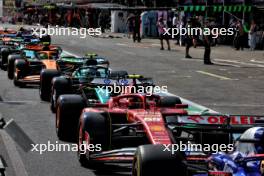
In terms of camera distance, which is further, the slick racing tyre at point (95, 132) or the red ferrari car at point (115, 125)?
the slick racing tyre at point (95, 132)

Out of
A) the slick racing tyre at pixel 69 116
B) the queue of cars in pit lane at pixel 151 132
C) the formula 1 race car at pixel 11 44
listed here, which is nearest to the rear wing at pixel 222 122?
the queue of cars in pit lane at pixel 151 132

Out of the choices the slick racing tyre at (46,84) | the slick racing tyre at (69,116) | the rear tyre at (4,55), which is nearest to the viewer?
the slick racing tyre at (69,116)

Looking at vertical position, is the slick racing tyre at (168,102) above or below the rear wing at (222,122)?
below

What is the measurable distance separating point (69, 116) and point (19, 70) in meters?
8.03

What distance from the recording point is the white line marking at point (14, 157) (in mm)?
8320

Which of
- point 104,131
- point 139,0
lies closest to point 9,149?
point 104,131

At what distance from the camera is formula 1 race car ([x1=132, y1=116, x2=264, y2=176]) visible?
20.8 ft

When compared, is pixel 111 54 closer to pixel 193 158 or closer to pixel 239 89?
pixel 239 89

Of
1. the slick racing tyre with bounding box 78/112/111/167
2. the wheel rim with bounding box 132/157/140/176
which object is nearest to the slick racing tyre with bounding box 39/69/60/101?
the slick racing tyre with bounding box 78/112/111/167

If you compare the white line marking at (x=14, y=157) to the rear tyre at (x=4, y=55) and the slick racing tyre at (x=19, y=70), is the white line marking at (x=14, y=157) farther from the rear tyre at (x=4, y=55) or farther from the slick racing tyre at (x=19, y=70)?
the rear tyre at (x=4, y=55)

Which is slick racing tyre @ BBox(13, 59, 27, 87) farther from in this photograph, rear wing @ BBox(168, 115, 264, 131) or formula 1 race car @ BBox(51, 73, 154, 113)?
rear wing @ BBox(168, 115, 264, 131)

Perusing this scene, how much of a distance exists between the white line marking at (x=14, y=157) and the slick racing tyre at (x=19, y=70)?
7243 millimetres
